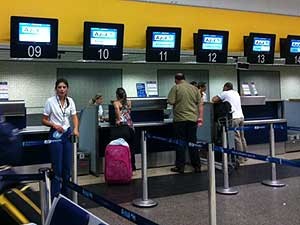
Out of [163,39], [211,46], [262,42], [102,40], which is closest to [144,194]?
[102,40]

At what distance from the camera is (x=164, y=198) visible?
4.98 metres

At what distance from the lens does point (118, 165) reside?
19.1 ft

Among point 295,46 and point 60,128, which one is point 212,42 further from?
point 60,128

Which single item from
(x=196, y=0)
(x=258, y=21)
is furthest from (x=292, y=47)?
(x=196, y=0)

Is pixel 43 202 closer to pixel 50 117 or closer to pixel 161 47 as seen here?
pixel 50 117

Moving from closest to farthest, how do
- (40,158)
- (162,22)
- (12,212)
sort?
(12,212) → (40,158) → (162,22)

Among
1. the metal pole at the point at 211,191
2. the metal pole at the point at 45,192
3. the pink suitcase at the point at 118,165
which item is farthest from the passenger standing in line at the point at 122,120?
the metal pole at the point at 45,192

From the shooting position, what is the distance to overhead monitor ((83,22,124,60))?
251 inches

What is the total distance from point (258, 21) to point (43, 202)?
7025 millimetres

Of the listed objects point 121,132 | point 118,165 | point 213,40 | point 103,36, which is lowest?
→ point 118,165

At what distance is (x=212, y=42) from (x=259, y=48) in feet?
3.68

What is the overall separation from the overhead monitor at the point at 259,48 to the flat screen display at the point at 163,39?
1.72 meters

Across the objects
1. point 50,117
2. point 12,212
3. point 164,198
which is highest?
point 50,117

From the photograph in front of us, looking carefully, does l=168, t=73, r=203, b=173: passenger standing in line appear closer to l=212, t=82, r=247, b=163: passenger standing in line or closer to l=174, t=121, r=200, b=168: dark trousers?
l=174, t=121, r=200, b=168: dark trousers
